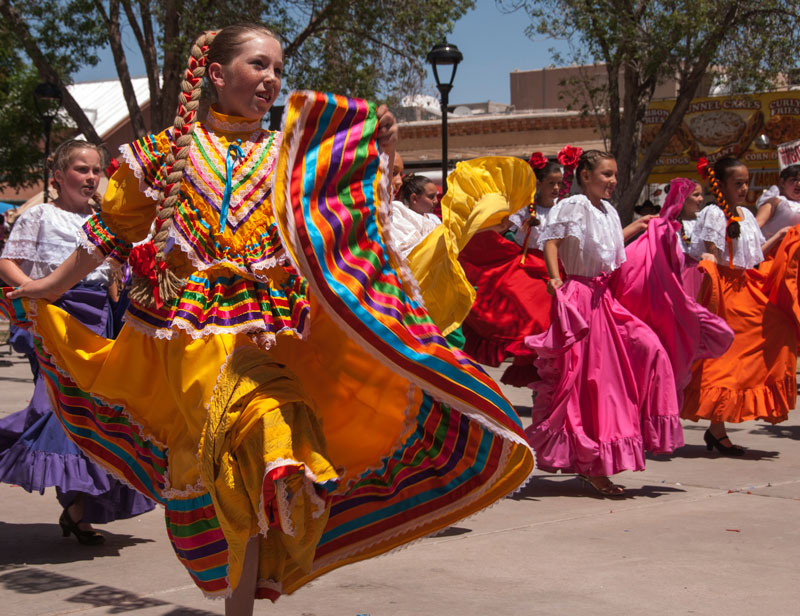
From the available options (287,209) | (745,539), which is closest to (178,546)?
(287,209)

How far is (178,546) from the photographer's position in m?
3.20

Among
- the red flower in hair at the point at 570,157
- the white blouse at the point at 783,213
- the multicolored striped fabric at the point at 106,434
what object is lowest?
the multicolored striped fabric at the point at 106,434

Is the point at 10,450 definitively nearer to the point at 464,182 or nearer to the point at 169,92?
the point at 464,182

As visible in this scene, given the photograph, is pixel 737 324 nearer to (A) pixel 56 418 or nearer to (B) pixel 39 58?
(A) pixel 56 418

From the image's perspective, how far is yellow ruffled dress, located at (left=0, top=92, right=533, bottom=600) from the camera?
2.95 metres

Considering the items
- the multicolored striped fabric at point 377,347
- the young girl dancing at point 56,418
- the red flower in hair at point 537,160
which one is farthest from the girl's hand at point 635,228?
the multicolored striped fabric at point 377,347

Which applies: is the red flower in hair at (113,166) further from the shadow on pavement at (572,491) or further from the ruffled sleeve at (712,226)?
the ruffled sleeve at (712,226)

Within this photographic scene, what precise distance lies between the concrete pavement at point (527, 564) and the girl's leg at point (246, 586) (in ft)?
1.99

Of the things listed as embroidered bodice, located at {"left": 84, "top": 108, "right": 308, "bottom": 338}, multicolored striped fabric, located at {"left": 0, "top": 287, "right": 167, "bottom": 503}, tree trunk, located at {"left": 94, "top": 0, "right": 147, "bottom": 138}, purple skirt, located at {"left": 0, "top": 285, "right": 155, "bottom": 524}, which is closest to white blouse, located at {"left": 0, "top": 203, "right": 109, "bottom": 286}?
purple skirt, located at {"left": 0, "top": 285, "right": 155, "bottom": 524}

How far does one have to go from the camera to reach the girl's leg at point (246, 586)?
3.08 meters

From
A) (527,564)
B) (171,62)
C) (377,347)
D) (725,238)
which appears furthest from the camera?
(171,62)

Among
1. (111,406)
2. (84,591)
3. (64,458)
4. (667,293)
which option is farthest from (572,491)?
(111,406)

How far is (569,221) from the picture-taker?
19.9 feet

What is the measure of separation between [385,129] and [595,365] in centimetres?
318
